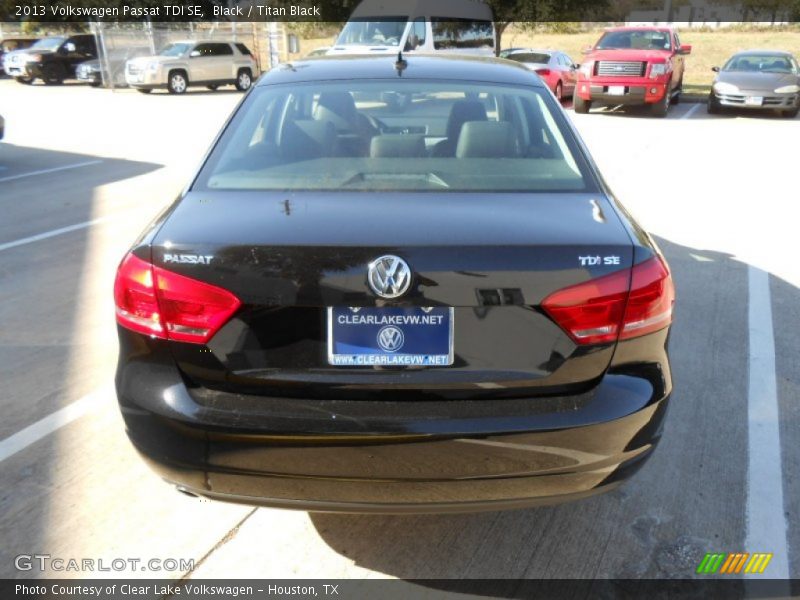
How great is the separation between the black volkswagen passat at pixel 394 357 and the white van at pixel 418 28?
13300 millimetres

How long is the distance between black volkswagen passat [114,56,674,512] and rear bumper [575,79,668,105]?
1520 cm

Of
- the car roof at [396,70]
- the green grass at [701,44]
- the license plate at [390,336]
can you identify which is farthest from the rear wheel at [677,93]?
the license plate at [390,336]

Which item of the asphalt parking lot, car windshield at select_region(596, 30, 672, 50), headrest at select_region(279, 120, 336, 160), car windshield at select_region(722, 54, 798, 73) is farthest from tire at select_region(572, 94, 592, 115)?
headrest at select_region(279, 120, 336, 160)

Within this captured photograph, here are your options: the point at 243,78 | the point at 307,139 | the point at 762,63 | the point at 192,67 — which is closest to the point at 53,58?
the point at 192,67

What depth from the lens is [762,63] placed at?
17938 millimetres

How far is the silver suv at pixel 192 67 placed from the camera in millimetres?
23766

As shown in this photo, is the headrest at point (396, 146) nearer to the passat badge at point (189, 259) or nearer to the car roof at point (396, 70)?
the car roof at point (396, 70)

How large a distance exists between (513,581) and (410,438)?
801mm

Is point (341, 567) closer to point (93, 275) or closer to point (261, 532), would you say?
point (261, 532)

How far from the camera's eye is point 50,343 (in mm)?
4566

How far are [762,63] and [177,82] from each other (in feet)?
55.7

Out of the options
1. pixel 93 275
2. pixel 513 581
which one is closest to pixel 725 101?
pixel 93 275

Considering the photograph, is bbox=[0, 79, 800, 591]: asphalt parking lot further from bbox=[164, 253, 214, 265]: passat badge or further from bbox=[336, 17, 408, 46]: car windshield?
bbox=[336, 17, 408, 46]: car windshield

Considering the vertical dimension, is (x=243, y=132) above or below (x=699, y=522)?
above
